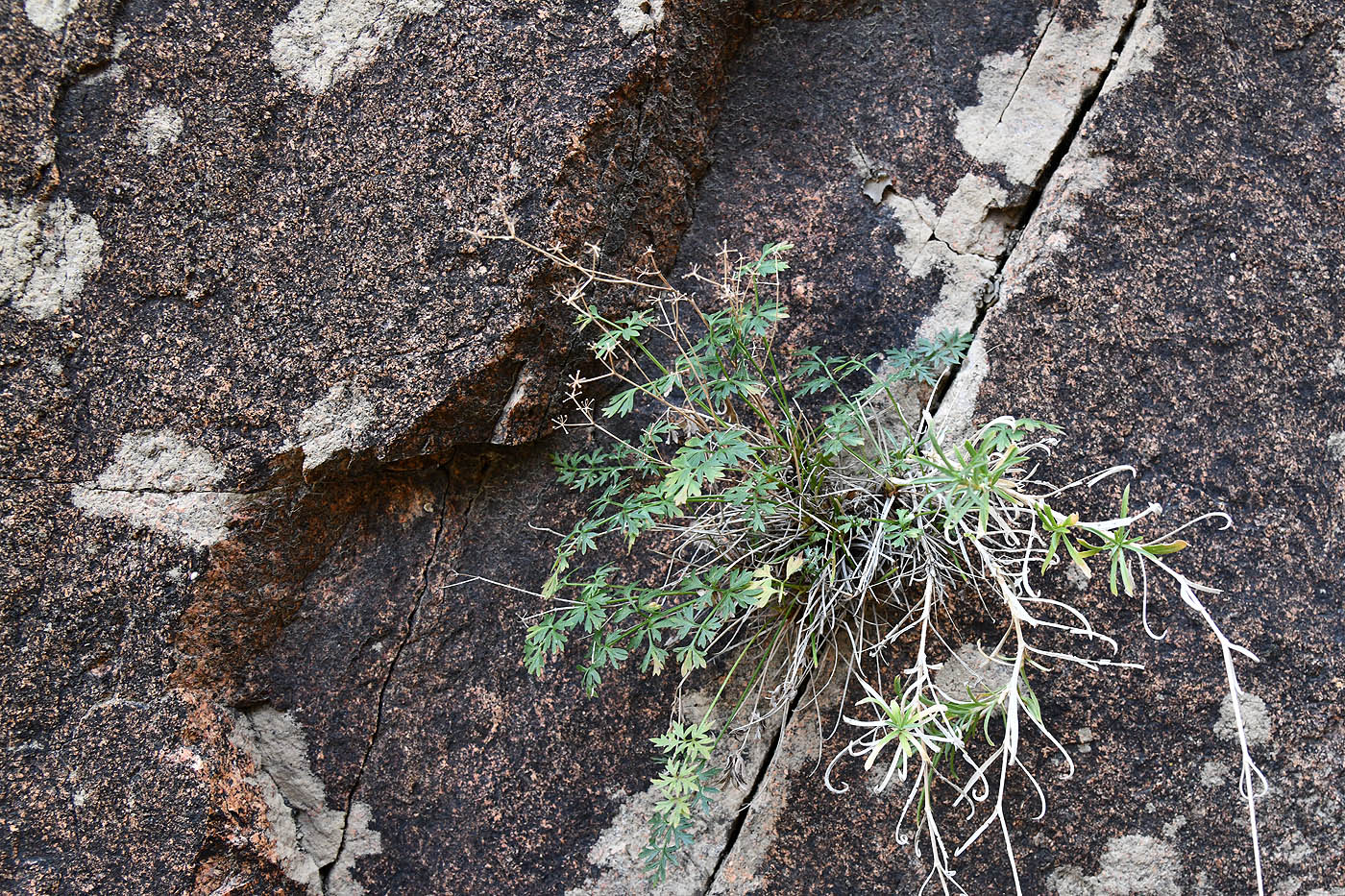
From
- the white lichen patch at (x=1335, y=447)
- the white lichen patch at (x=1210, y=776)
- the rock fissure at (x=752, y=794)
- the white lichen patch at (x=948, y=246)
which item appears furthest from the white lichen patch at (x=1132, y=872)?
the white lichen patch at (x=948, y=246)

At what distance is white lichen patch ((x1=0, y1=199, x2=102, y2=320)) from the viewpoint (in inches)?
62.5

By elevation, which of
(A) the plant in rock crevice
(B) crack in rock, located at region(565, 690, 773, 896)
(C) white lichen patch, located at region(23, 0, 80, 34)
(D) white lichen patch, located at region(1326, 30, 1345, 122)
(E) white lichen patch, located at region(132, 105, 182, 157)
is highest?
(C) white lichen patch, located at region(23, 0, 80, 34)

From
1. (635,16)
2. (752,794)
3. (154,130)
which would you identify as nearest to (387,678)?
(752,794)

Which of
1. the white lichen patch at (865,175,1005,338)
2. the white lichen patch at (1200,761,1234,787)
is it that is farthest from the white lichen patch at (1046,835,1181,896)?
the white lichen patch at (865,175,1005,338)

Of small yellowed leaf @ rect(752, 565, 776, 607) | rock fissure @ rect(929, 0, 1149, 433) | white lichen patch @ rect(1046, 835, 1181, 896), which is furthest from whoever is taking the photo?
rock fissure @ rect(929, 0, 1149, 433)

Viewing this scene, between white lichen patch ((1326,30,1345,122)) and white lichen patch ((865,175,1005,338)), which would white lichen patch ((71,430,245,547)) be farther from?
white lichen patch ((1326,30,1345,122))

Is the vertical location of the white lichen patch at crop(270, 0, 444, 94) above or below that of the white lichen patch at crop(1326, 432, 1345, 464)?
above

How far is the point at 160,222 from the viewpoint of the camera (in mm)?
1629

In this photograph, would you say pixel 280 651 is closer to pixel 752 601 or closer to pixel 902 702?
pixel 752 601

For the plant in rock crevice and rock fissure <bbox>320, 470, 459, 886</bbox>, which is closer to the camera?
the plant in rock crevice

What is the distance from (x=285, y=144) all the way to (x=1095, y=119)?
4.77ft

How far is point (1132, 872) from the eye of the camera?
156 cm

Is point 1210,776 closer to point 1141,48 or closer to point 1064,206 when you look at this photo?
point 1064,206

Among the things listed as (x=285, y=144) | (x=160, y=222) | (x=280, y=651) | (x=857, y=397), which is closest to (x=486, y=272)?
(x=285, y=144)
